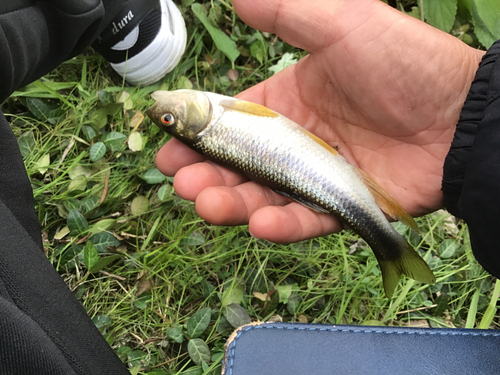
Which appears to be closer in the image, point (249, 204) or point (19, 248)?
point (19, 248)

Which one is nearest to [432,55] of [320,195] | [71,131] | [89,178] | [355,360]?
[320,195]

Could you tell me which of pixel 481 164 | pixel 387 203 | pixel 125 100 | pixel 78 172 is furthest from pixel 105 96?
pixel 481 164

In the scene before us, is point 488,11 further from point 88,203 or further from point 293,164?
point 88,203

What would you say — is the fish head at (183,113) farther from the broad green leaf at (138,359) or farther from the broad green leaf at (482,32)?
the broad green leaf at (482,32)

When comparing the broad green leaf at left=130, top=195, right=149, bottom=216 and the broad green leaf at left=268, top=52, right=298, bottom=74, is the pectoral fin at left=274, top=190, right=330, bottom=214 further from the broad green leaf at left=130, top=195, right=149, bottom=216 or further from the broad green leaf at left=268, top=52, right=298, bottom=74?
the broad green leaf at left=268, top=52, right=298, bottom=74

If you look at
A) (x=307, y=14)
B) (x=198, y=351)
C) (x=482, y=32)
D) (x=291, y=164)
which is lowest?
(x=198, y=351)

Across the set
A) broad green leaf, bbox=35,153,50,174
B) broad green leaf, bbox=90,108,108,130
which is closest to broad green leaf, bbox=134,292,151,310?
broad green leaf, bbox=35,153,50,174

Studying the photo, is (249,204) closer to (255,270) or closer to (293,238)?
(293,238)
